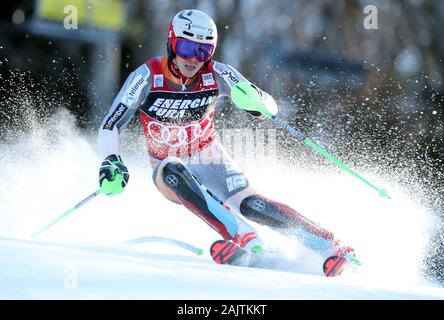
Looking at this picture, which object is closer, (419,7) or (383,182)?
(383,182)

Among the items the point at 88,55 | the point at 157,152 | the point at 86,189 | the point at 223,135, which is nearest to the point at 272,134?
the point at 223,135

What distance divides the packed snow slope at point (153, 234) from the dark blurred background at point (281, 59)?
1.63m

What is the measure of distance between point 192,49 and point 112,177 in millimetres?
846

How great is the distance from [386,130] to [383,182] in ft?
6.61

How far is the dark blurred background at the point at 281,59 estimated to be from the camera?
9.25m

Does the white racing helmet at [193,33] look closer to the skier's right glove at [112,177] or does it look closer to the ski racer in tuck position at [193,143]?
the ski racer in tuck position at [193,143]

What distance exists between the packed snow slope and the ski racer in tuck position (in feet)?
0.64

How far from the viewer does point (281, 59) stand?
41.2 ft

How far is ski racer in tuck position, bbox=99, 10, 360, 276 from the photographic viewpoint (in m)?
4.51

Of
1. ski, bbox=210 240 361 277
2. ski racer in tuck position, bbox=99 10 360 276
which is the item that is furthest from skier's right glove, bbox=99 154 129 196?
ski, bbox=210 240 361 277

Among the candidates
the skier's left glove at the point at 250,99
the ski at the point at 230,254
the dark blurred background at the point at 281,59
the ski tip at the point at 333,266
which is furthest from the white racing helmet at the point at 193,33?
the dark blurred background at the point at 281,59

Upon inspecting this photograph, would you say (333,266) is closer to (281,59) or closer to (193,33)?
(193,33)
